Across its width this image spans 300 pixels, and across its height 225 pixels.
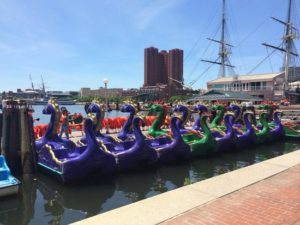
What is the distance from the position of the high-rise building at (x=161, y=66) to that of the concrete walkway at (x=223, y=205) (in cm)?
11756

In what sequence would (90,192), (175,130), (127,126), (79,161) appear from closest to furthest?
1. (90,192)
2. (79,161)
3. (175,130)
4. (127,126)

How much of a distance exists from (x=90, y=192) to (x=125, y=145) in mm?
3222

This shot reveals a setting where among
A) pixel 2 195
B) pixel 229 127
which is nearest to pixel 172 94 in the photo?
pixel 229 127

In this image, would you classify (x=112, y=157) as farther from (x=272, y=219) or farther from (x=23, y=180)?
(x=272, y=219)

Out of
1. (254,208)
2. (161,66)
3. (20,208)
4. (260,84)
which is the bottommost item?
(20,208)

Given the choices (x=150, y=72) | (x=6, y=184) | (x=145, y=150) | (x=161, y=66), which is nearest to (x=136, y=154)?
(x=145, y=150)

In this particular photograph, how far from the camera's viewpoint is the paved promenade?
18.0ft

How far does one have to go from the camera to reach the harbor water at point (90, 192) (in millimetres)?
7500

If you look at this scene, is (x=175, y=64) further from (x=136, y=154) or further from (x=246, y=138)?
(x=136, y=154)

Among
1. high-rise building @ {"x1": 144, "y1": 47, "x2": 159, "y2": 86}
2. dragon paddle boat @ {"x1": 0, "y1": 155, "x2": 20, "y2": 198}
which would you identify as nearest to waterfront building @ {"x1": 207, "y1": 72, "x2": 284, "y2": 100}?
dragon paddle boat @ {"x1": 0, "y1": 155, "x2": 20, "y2": 198}

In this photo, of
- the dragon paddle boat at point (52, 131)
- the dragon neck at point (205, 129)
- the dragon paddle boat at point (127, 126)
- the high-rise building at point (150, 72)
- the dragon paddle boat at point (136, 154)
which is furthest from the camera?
the high-rise building at point (150, 72)

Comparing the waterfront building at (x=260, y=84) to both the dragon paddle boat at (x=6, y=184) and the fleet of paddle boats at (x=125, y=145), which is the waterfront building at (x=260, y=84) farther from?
the dragon paddle boat at (x=6, y=184)

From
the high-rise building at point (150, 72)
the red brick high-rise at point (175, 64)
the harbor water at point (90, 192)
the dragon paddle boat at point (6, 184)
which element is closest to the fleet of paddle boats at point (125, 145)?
the harbor water at point (90, 192)

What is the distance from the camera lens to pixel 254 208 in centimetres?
608
